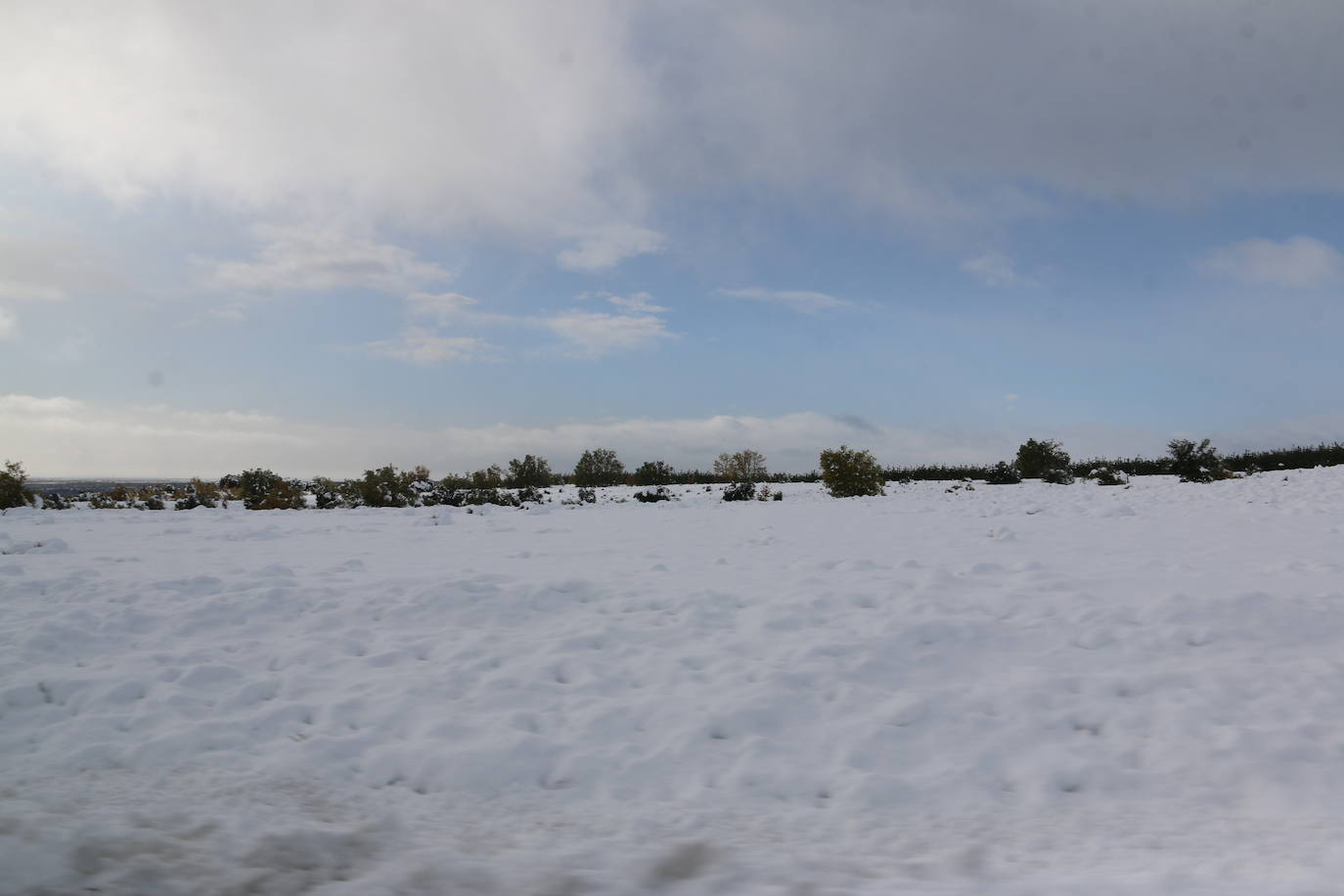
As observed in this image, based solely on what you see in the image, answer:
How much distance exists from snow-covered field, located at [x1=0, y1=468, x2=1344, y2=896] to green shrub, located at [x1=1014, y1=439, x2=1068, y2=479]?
573 inches

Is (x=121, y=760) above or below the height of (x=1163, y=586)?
below

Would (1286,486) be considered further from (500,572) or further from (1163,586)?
(500,572)

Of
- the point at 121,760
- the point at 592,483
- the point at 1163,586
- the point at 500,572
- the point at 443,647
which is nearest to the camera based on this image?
the point at 121,760

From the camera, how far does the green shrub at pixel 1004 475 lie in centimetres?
2165

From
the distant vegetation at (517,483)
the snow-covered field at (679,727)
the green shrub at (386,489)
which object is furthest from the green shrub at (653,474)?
the snow-covered field at (679,727)

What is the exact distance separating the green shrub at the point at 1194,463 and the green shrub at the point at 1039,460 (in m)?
2.66

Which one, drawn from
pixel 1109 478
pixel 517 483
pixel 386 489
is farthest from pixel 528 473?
pixel 1109 478

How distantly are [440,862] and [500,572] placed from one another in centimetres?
492

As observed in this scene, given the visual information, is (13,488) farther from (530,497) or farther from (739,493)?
(739,493)

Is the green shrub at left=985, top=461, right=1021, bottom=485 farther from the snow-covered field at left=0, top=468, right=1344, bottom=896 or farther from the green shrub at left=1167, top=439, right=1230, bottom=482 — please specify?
the snow-covered field at left=0, top=468, right=1344, bottom=896

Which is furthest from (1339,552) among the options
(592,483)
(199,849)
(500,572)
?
(592,483)

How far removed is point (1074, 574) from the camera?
7.20 metres

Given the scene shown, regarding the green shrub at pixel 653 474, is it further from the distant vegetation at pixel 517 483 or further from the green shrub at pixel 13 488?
the green shrub at pixel 13 488

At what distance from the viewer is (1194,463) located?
2042 centimetres
